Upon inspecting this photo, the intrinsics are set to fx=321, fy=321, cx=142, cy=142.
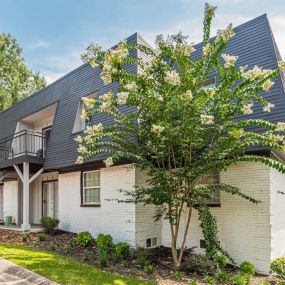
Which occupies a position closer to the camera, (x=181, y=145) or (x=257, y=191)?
(x=181, y=145)

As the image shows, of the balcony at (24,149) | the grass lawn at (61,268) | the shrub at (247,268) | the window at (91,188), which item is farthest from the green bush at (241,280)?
the balcony at (24,149)

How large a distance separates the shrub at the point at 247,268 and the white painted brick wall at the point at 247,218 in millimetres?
446

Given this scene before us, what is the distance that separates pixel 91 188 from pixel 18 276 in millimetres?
5456

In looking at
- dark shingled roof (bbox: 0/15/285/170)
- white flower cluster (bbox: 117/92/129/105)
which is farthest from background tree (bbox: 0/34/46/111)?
white flower cluster (bbox: 117/92/129/105)

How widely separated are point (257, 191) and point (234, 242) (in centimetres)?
149

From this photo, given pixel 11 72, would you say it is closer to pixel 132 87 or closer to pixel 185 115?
pixel 132 87

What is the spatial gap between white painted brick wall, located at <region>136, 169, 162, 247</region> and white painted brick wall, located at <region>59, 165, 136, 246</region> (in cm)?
16

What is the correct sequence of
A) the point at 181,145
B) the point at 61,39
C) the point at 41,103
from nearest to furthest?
1. the point at 181,145
2. the point at 41,103
3. the point at 61,39

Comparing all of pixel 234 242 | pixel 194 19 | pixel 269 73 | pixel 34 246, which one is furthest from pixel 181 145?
pixel 34 246

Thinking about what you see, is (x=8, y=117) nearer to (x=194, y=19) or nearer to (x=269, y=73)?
(x=194, y=19)

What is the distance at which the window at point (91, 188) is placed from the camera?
1183 cm

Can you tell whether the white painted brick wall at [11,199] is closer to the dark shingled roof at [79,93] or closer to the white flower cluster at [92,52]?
the dark shingled roof at [79,93]

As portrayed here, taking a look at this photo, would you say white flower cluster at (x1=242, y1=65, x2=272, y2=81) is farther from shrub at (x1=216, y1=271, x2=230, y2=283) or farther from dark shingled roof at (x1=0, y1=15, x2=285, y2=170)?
shrub at (x1=216, y1=271, x2=230, y2=283)

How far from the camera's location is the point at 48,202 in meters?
15.9
